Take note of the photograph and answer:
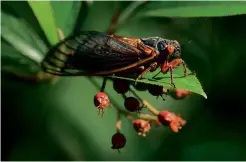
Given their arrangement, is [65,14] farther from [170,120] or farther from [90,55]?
[170,120]

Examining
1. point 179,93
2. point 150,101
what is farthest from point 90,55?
point 150,101

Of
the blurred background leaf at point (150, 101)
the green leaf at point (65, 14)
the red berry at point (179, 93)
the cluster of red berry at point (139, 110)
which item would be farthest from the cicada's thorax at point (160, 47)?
the blurred background leaf at point (150, 101)

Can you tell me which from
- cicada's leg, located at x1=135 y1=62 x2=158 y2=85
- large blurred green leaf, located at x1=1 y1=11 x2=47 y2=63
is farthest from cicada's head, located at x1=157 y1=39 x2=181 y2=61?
large blurred green leaf, located at x1=1 y1=11 x2=47 y2=63

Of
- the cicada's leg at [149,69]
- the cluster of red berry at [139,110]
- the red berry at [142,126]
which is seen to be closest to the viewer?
the cicada's leg at [149,69]

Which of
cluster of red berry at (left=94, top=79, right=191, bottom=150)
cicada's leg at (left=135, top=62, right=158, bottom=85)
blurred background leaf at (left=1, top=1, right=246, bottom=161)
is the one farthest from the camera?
blurred background leaf at (left=1, top=1, right=246, bottom=161)

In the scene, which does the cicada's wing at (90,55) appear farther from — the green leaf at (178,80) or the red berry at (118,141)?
the red berry at (118,141)

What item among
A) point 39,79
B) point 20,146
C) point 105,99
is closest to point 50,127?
Result: point 20,146

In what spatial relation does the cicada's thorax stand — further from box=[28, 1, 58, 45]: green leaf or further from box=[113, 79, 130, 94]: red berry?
box=[28, 1, 58, 45]: green leaf
